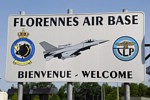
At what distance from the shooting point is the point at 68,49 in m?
9.93

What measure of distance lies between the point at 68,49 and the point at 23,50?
1313 mm

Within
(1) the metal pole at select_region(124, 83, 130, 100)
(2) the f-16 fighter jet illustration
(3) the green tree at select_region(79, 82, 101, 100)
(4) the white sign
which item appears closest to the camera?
(1) the metal pole at select_region(124, 83, 130, 100)

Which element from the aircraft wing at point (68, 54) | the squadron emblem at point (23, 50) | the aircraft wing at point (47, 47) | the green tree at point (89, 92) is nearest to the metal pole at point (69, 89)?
the aircraft wing at point (68, 54)

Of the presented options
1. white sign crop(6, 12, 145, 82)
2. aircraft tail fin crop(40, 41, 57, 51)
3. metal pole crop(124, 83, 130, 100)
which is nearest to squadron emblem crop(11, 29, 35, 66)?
white sign crop(6, 12, 145, 82)

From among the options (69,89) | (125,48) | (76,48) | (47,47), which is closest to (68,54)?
(76,48)

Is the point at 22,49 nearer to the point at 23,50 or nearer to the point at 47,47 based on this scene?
the point at 23,50

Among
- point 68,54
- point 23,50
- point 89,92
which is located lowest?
point 89,92

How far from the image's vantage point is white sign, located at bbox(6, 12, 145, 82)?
9.69 metres

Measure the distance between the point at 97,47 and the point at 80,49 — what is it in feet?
1.55

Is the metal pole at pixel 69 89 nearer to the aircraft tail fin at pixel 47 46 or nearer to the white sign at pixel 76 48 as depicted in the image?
the white sign at pixel 76 48

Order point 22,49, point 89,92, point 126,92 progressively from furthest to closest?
point 89,92 → point 22,49 → point 126,92

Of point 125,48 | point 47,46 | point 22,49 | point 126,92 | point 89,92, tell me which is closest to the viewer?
point 126,92

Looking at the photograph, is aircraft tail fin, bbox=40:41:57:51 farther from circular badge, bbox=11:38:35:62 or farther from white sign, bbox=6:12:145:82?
circular badge, bbox=11:38:35:62

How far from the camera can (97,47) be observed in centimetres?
984
